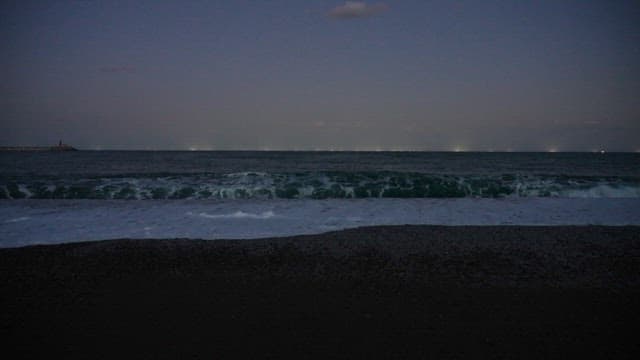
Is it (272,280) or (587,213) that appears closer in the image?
(272,280)

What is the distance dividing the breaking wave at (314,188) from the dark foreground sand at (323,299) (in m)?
11.0

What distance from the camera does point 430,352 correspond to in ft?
11.1

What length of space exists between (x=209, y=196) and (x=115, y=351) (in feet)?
49.4

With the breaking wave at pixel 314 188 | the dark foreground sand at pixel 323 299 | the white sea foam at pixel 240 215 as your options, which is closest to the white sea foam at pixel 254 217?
the white sea foam at pixel 240 215

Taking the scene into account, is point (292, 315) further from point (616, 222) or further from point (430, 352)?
point (616, 222)

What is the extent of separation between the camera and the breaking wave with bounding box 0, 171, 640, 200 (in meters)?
18.0

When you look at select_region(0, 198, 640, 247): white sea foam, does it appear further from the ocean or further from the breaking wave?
the breaking wave

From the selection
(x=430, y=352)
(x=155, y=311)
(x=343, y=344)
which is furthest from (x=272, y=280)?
(x=430, y=352)

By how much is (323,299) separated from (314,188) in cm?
1497

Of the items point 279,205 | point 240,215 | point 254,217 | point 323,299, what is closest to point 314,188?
point 279,205

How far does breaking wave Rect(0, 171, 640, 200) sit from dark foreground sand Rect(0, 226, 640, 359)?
10959 millimetres

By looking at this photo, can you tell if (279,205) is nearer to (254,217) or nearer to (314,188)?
(254,217)

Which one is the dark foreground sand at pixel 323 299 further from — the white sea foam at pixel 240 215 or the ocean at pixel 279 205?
the white sea foam at pixel 240 215

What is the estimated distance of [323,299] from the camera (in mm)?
4582
